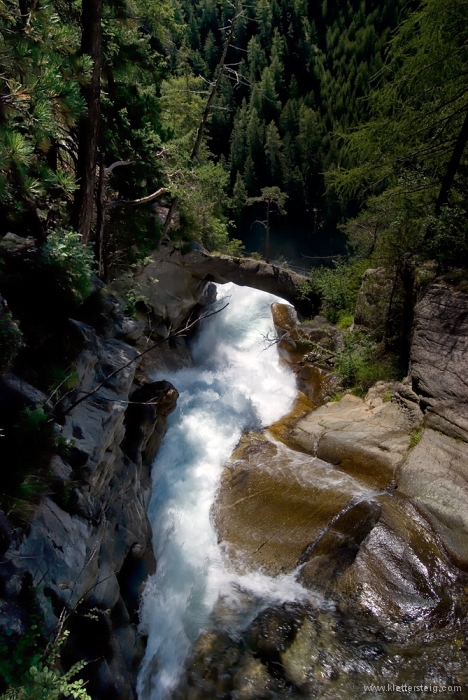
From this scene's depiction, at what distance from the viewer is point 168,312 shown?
13359 mm

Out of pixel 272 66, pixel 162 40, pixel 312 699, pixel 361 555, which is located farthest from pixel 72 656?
pixel 272 66

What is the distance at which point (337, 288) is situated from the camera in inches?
620

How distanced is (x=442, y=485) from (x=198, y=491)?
16.6ft

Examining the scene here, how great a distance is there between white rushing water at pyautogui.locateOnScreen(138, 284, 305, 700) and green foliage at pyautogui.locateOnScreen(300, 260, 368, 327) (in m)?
2.85

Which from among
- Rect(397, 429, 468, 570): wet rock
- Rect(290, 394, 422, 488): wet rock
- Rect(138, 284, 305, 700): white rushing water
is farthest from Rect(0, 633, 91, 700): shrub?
Rect(290, 394, 422, 488): wet rock

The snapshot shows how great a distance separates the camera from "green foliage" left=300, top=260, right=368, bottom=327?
15.2 m

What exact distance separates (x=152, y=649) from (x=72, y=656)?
2.14 m

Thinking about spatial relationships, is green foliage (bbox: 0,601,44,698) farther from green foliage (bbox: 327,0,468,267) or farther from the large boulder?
green foliage (bbox: 327,0,468,267)

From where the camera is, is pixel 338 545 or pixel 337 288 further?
pixel 337 288

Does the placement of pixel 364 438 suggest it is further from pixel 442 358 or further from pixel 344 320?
pixel 344 320

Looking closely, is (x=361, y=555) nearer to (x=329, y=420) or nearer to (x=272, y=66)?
(x=329, y=420)

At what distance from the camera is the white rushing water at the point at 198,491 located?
605 centimetres

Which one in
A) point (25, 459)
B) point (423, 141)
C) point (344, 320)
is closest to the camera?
point (25, 459)

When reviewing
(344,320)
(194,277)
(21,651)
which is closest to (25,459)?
(21,651)
